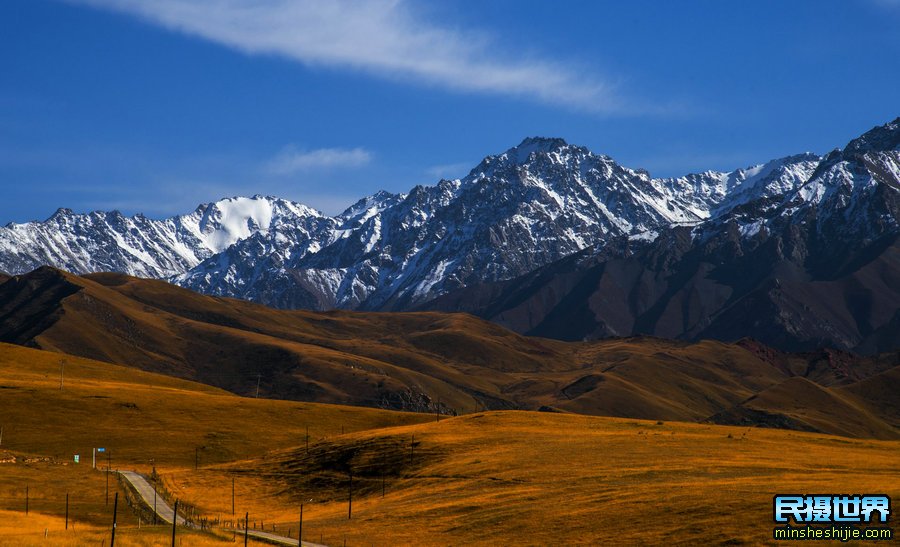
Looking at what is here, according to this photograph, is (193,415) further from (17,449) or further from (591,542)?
(591,542)

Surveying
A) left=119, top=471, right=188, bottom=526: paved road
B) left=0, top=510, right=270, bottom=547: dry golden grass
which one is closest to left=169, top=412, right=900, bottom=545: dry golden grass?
left=119, top=471, right=188, bottom=526: paved road

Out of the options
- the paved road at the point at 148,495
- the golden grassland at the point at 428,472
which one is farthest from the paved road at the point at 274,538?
the paved road at the point at 148,495

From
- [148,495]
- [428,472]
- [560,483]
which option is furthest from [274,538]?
[428,472]

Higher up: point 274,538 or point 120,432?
point 120,432

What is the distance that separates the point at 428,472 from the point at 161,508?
30964 mm

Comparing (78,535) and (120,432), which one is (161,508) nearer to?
(78,535)

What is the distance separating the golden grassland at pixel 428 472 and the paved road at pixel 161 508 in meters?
2.88

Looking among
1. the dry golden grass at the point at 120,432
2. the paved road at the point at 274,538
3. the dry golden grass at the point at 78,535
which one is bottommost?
the paved road at the point at 274,538

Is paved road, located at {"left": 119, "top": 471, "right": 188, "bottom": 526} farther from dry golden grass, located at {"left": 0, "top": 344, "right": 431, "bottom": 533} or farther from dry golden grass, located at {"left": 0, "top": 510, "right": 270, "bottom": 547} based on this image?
dry golden grass, located at {"left": 0, "top": 510, "right": 270, "bottom": 547}

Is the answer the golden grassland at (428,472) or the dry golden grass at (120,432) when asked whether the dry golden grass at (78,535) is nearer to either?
the golden grassland at (428,472)

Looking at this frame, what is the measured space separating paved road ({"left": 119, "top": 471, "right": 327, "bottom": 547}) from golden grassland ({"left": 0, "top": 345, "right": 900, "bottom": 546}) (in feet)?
9.44

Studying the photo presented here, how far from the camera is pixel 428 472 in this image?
122500 millimetres

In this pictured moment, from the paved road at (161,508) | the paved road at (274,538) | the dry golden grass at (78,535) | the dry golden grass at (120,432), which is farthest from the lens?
the dry golden grass at (120,432)

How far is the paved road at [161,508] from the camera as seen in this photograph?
85969mm
